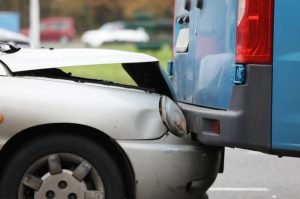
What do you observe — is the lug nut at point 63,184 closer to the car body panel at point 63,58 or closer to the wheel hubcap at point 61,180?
the wheel hubcap at point 61,180

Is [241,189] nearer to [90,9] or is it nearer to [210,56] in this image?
[210,56]

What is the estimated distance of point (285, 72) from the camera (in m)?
4.12

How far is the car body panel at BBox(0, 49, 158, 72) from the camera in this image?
4410 mm

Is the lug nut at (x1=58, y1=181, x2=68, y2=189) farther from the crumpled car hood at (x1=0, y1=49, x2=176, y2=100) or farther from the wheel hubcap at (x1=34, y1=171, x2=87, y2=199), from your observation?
the crumpled car hood at (x1=0, y1=49, x2=176, y2=100)

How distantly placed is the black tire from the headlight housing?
426 millimetres

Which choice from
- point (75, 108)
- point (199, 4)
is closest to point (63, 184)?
point (75, 108)

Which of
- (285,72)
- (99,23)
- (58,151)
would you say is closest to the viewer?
(285,72)

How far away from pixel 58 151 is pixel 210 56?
1276 mm

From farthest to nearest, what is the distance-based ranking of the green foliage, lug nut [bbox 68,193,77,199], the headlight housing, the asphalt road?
the green foliage → the asphalt road → the headlight housing → lug nut [bbox 68,193,77,199]

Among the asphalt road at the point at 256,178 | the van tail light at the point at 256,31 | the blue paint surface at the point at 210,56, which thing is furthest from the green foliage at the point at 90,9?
the van tail light at the point at 256,31

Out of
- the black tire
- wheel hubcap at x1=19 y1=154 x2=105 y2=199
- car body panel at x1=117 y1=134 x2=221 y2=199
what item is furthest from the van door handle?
wheel hubcap at x1=19 y1=154 x2=105 y2=199

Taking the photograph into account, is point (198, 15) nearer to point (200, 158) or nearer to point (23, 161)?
point (200, 158)

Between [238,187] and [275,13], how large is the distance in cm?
304

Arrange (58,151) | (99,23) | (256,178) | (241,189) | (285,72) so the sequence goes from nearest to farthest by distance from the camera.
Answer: (285,72) → (58,151) → (241,189) → (256,178) → (99,23)
